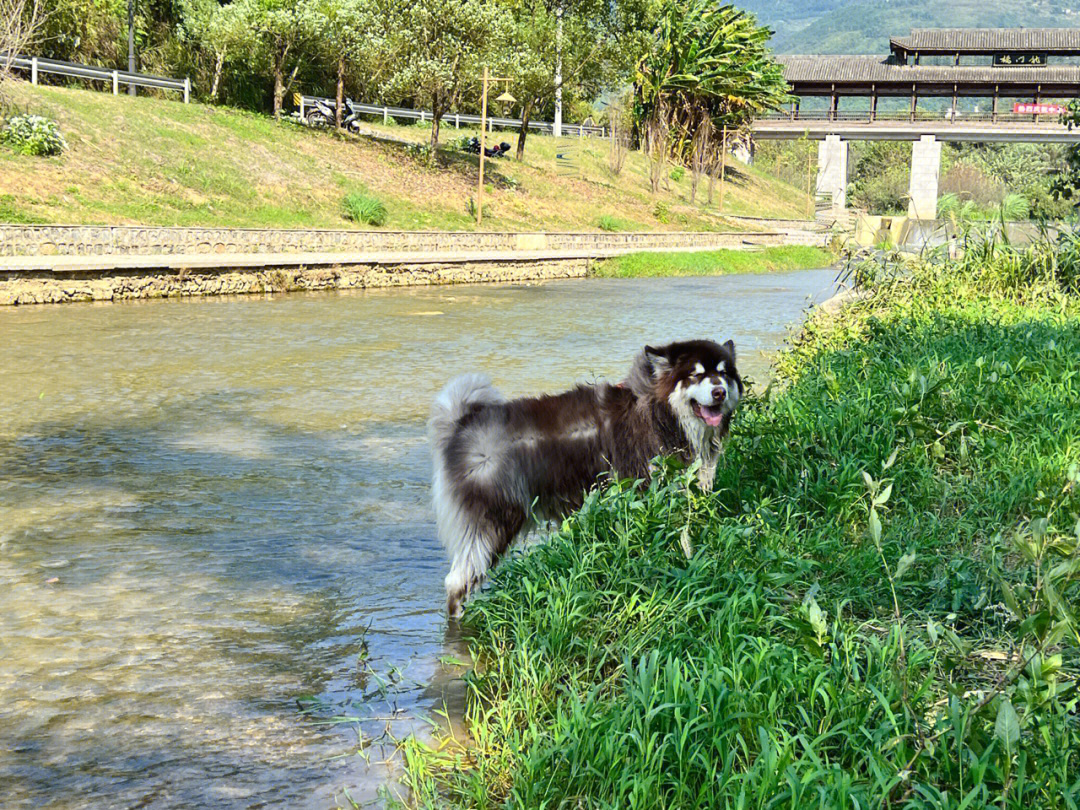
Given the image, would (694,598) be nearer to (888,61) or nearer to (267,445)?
(267,445)

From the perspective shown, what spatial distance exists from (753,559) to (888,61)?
231 feet

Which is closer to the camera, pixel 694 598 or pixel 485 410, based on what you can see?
pixel 694 598

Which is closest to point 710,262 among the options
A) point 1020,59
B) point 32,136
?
point 32,136

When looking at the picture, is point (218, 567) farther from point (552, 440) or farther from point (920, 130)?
point (920, 130)

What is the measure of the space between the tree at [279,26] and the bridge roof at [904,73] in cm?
3734

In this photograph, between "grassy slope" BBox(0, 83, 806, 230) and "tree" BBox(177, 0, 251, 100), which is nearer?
"grassy slope" BBox(0, 83, 806, 230)

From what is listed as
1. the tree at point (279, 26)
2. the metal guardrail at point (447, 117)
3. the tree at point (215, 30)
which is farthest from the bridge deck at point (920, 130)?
the tree at point (215, 30)

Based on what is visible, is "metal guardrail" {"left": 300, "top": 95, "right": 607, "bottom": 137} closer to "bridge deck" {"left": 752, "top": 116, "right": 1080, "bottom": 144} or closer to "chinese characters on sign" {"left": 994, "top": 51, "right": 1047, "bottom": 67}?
"bridge deck" {"left": 752, "top": 116, "right": 1080, "bottom": 144}

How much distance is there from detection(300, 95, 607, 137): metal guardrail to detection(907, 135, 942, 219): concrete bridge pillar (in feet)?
62.6

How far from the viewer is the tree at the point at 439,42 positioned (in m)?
36.0

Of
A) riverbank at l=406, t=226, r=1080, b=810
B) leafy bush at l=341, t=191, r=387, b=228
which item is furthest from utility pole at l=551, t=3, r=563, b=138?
riverbank at l=406, t=226, r=1080, b=810

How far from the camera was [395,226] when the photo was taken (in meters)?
31.6

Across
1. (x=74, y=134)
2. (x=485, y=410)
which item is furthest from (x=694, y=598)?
(x=74, y=134)

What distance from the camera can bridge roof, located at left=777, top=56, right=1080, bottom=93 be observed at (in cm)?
6284
